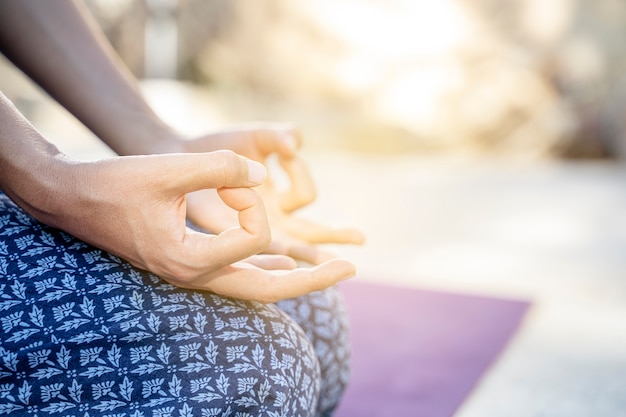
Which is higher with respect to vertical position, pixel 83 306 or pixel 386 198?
pixel 83 306

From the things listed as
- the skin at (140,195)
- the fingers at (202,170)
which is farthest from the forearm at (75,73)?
the fingers at (202,170)

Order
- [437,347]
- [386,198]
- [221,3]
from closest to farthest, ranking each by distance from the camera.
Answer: [437,347]
[386,198]
[221,3]

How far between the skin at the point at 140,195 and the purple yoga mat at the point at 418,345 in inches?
17.0

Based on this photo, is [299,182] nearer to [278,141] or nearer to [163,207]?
[278,141]

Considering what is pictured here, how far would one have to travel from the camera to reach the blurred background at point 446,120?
6.55ft

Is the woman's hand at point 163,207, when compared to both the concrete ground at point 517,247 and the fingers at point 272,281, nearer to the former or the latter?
the fingers at point 272,281

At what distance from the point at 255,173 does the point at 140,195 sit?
94 millimetres

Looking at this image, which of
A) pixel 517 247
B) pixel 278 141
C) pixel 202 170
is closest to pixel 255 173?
pixel 202 170

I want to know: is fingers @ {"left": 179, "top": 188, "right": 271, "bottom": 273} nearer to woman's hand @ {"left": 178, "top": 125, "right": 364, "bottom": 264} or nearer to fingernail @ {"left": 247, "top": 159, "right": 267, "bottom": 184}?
fingernail @ {"left": 247, "top": 159, "right": 267, "bottom": 184}

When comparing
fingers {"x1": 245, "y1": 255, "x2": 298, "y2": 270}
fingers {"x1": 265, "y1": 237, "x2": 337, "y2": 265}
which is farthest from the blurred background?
fingers {"x1": 245, "y1": 255, "x2": 298, "y2": 270}

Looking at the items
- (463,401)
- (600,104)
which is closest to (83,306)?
(463,401)

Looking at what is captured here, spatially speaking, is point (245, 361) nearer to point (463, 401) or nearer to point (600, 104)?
point (463, 401)

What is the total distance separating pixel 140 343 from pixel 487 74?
3.78 meters

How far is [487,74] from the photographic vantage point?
4203 millimetres
